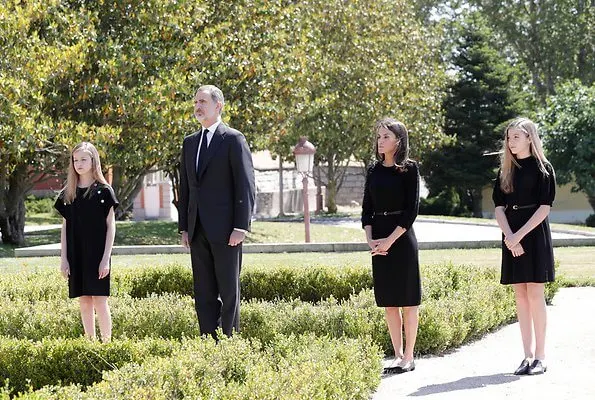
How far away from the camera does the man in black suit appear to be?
8.09m

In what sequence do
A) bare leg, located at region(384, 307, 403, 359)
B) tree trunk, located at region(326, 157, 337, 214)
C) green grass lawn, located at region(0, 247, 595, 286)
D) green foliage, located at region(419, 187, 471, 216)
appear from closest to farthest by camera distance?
bare leg, located at region(384, 307, 403, 359) < green grass lawn, located at region(0, 247, 595, 286) < tree trunk, located at region(326, 157, 337, 214) < green foliage, located at region(419, 187, 471, 216)

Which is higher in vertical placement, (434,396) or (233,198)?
(233,198)

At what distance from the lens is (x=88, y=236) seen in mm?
8867

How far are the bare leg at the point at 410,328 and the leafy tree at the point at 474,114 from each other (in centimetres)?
3752

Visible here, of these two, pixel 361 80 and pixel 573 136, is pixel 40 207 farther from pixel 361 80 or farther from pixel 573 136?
pixel 573 136

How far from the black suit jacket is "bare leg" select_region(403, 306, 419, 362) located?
1416 millimetres

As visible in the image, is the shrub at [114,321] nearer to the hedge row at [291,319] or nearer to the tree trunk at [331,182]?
the hedge row at [291,319]

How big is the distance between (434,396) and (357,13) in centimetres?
3295

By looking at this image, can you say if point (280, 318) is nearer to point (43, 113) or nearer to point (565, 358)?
point (565, 358)

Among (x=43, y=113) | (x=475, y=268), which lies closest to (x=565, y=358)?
(x=475, y=268)

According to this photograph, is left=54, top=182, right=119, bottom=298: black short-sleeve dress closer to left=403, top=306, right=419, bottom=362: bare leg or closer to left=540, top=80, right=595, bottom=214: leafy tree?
left=403, top=306, right=419, bottom=362: bare leg

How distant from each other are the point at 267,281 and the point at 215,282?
15.0 feet

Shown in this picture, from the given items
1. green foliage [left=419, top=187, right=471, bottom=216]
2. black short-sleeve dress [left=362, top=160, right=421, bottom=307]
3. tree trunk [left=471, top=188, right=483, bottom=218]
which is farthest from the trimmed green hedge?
tree trunk [left=471, top=188, right=483, bottom=218]

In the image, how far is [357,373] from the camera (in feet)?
22.4
